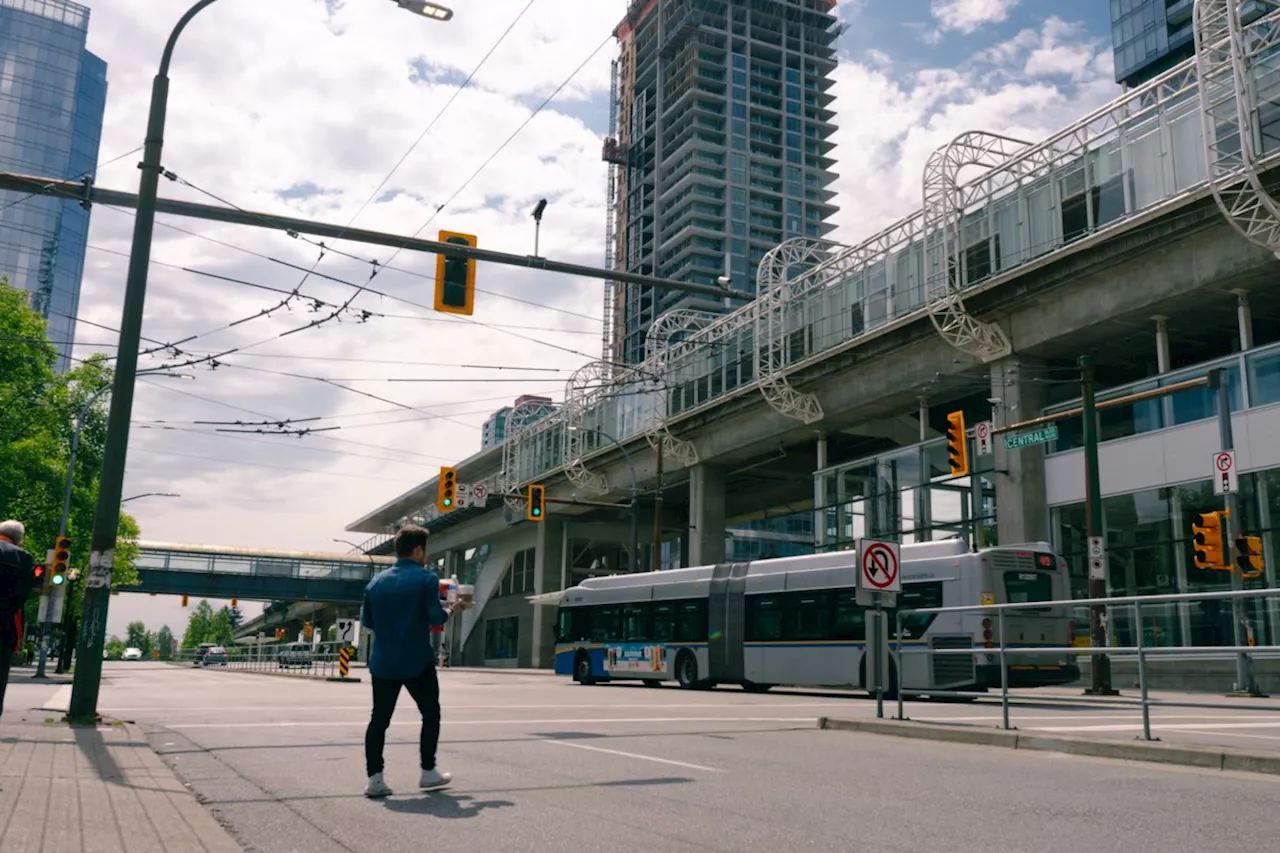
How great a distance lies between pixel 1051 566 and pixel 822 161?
146 meters

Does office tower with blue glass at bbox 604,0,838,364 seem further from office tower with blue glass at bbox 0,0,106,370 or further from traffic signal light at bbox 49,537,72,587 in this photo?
traffic signal light at bbox 49,537,72,587

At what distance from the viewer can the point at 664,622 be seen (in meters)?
30.0

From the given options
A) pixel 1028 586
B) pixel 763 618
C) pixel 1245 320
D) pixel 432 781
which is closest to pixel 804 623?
pixel 763 618

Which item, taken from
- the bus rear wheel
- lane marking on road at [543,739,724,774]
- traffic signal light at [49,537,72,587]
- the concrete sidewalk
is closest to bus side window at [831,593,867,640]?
the bus rear wheel

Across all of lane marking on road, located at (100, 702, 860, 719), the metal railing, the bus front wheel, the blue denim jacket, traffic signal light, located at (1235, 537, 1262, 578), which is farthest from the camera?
the bus front wheel

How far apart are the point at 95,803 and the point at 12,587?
6.81 feet

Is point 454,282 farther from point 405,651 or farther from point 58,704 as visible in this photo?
point 405,651

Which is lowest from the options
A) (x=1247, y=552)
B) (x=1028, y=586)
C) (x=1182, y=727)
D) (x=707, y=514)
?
(x=1182, y=727)

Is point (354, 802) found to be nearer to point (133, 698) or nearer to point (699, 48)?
point (133, 698)

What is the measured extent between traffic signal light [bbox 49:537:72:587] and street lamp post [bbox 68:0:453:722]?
710 inches

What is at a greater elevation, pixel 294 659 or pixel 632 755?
pixel 294 659

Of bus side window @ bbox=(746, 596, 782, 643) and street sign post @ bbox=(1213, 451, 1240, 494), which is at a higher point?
street sign post @ bbox=(1213, 451, 1240, 494)

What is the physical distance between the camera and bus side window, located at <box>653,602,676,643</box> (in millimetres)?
29656

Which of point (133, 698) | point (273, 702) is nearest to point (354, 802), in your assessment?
point (273, 702)
